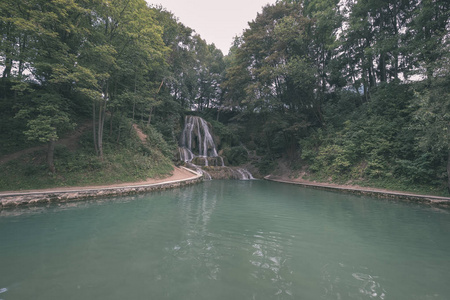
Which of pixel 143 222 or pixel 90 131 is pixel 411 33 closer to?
pixel 143 222

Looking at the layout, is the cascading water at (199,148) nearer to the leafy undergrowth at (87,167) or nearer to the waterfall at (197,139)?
the waterfall at (197,139)

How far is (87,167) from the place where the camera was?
11664mm

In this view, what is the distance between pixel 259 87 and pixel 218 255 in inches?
798

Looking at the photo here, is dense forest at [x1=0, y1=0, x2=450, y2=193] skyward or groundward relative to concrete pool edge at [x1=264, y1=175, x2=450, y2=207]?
skyward

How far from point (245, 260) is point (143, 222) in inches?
147

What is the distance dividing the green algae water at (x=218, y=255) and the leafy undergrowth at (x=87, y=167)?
339 cm

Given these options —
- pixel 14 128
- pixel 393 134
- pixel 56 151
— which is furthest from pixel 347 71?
pixel 14 128

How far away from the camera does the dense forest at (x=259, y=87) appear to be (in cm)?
962

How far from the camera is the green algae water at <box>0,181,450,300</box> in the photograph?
285 cm

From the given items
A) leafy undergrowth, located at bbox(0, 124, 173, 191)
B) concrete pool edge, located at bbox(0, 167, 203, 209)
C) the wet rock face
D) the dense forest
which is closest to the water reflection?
the dense forest

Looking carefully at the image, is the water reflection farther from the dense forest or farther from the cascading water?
the cascading water

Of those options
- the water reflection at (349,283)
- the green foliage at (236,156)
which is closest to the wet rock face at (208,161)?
the green foliage at (236,156)

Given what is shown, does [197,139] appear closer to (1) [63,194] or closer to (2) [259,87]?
(2) [259,87]

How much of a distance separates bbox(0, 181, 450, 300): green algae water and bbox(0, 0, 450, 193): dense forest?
5469mm
